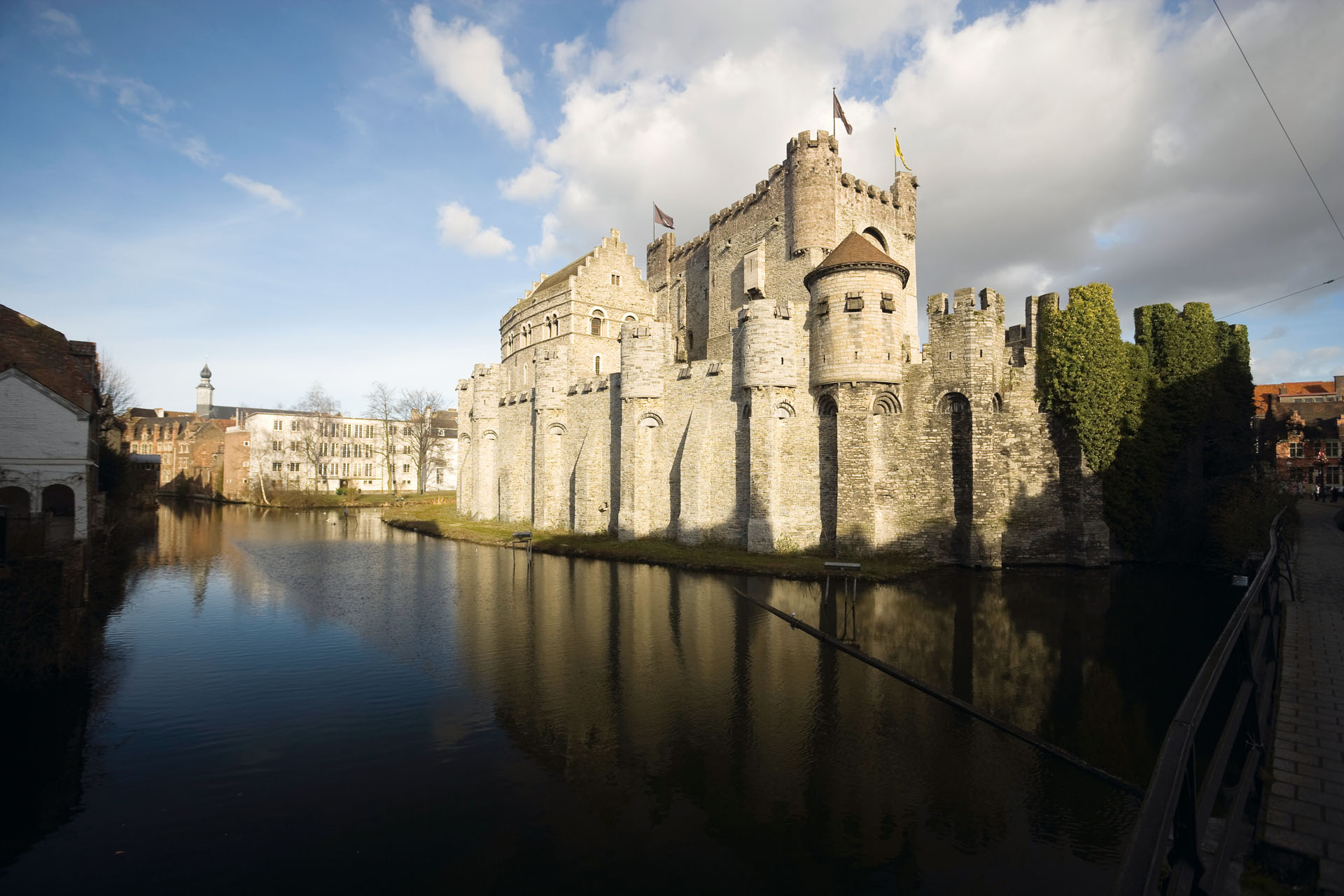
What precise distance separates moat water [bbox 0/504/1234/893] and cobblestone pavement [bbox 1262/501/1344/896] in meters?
2.02

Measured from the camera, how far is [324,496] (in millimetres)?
60219

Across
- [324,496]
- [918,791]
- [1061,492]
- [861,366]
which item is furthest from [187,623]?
[324,496]

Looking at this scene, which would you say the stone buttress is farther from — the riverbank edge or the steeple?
Result: the steeple

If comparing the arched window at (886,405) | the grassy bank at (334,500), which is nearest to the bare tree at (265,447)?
the grassy bank at (334,500)

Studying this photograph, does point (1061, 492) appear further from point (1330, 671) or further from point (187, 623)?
point (187, 623)

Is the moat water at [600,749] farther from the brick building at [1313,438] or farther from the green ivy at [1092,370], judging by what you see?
the brick building at [1313,438]

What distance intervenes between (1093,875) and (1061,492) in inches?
837

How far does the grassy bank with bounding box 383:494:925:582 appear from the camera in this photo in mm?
22266

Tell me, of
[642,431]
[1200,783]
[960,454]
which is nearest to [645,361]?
[642,431]

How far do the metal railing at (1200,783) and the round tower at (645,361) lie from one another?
23.5 meters

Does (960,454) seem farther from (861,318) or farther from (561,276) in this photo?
(561,276)

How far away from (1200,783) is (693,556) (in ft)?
59.3

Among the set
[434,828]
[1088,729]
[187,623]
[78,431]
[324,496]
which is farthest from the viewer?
[324,496]

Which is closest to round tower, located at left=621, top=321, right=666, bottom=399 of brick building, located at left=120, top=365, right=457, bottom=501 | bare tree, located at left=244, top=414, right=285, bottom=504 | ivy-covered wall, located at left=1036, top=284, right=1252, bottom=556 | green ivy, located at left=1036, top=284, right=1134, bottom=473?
ivy-covered wall, located at left=1036, top=284, right=1252, bottom=556
